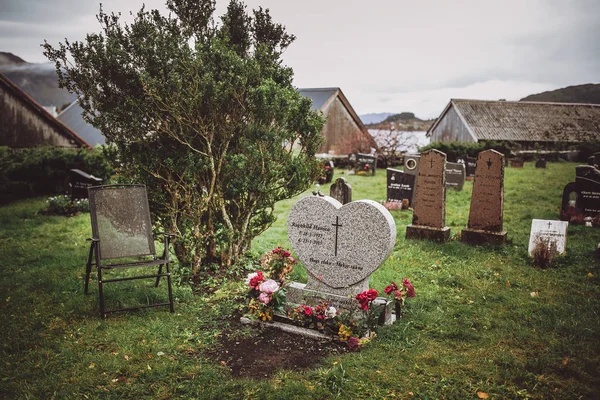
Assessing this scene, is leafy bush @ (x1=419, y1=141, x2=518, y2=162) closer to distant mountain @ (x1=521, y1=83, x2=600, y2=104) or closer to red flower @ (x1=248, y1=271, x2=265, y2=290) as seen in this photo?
distant mountain @ (x1=521, y1=83, x2=600, y2=104)

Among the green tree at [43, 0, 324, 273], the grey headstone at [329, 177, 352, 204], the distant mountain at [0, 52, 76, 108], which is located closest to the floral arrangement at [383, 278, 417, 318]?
the green tree at [43, 0, 324, 273]

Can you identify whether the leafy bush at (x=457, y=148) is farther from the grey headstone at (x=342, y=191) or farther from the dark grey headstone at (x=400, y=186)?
the grey headstone at (x=342, y=191)

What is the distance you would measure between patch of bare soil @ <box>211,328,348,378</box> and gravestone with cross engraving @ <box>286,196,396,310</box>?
67 cm

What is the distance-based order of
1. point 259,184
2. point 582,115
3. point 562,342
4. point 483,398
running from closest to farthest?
1. point 483,398
2. point 562,342
3. point 259,184
4. point 582,115

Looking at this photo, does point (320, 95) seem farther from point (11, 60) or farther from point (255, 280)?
point (11, 60)

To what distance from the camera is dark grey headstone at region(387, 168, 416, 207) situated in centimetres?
1188

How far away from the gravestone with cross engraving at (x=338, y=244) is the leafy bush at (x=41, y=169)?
1022 centimetres

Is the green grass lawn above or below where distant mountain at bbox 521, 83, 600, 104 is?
below

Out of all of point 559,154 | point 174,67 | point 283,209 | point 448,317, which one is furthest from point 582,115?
point 174,67

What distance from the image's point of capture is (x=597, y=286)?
5930 millimetres

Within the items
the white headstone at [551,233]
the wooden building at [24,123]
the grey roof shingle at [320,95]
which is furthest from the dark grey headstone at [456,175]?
the wooden building at [24,123]

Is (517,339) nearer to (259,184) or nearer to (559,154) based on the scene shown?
(259,184)

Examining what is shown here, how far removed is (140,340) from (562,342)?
177 inches

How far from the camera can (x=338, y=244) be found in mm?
5215
